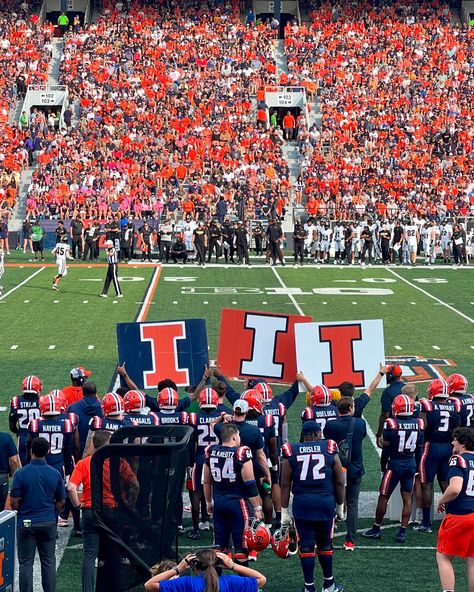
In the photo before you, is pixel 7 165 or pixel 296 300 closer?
pixel 296 300

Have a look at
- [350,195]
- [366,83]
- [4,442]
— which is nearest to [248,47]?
[366,83]

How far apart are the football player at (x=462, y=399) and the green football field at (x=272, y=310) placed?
109 centimetres

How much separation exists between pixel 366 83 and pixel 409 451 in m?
37.7

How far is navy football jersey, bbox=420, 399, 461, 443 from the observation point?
32.4ft

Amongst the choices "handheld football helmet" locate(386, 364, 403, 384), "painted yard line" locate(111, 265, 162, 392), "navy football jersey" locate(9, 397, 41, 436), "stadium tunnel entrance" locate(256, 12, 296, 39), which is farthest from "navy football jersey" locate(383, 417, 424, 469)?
"stadium tunnel entrance" locate(256, 12, 296, 39)

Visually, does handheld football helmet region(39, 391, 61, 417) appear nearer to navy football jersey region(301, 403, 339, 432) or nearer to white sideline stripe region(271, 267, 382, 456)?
navy football jersey region(301, 403, 339, 432)

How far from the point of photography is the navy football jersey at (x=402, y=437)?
9555 mm

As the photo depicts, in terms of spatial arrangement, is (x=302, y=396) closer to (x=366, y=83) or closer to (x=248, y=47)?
(x=366, y=83)

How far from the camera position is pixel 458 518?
8039mm

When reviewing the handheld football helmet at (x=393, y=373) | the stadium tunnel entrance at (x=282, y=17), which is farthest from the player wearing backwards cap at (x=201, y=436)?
the stadium tunnel entrance at (x=282, y=17)

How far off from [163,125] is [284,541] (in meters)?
35.9

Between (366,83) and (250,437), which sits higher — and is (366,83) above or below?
above

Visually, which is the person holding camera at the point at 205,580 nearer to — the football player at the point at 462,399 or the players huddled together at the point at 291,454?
the players huddled together at the point at 291,454

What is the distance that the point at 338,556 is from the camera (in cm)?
929
